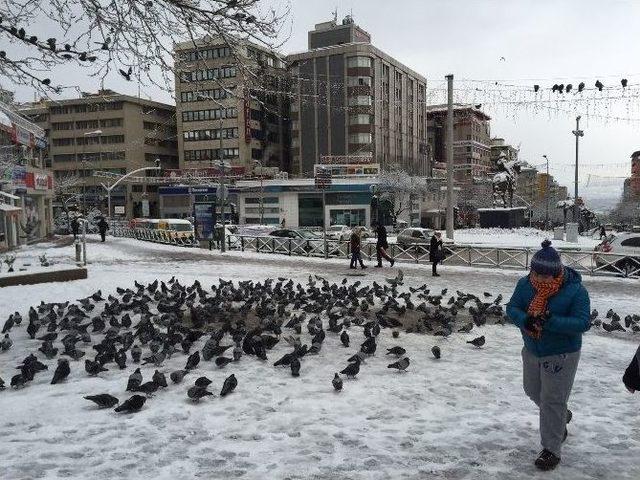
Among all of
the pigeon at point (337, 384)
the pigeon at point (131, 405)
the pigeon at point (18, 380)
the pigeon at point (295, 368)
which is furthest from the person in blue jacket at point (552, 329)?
the pigeon at point (18, 380)

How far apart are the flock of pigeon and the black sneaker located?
2.33 m

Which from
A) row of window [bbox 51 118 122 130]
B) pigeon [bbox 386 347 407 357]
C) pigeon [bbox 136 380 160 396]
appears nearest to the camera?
pigeon [bbox 136 380 160 396]

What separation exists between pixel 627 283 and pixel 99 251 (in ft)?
73.3

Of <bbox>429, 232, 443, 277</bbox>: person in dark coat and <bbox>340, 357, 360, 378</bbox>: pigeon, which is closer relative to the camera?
<bbox>340, 357, 360, 378</bbox>: pigeon

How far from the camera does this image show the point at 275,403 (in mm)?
5527

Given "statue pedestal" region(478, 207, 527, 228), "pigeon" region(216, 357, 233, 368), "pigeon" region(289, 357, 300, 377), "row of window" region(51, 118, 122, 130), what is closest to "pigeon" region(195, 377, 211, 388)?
"pigeon" region(216, 357, 233, 368)

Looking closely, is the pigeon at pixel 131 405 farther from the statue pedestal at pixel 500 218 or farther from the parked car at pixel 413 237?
the statue pedestal at pixel 500 218

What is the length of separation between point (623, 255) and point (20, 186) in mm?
31432

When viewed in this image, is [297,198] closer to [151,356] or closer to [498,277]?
[498,277]

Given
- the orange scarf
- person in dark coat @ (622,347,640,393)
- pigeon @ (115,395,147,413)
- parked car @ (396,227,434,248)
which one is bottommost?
pigeon @ (115,395,147,413)

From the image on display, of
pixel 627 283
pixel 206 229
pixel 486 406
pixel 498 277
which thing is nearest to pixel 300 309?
pixel 486 406

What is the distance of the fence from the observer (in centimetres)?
1755

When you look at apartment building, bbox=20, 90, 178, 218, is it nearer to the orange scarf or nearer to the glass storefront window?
the glass storefront window

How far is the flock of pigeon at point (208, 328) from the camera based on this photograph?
6285 millimetres
